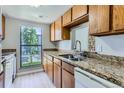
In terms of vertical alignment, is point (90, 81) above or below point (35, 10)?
below

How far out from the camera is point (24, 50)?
4660 millimetres

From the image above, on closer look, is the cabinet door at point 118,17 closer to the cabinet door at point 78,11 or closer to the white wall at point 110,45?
the white wall at point 110,45

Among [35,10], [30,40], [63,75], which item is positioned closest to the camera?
[63,75]

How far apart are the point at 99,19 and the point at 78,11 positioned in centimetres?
86

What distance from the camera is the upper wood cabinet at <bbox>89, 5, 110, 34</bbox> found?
61.5 inches

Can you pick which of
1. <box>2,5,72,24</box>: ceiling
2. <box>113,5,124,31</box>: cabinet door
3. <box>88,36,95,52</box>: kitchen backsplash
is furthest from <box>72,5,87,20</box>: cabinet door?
<box>113,5,124,31</box>: cabinet door

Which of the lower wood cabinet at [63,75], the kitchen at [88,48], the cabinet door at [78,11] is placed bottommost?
the lower wood cabinet at [63,75]

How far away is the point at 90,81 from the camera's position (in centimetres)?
130

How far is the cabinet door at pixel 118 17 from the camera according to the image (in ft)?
4.33

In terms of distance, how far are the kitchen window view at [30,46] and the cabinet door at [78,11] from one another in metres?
2.53

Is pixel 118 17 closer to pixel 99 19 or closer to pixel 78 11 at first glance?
pixel 99 19

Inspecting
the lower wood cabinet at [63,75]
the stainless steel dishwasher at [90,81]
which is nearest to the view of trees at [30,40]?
the lower wood cabinet at [63,75]

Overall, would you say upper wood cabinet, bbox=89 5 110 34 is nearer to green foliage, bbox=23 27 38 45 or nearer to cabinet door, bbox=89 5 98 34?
cabinet door, bbox=89 5 98 34

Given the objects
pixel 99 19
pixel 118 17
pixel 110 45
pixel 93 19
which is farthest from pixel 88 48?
pixel 118 17
